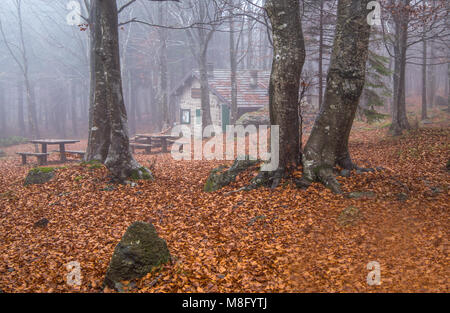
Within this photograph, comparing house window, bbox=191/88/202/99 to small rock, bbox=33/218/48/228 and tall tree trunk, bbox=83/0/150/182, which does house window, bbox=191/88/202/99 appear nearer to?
tall tree trunk, bbox=83/0/150/182

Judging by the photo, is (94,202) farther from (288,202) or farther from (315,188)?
(315,188)

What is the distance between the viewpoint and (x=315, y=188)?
25.2 ft

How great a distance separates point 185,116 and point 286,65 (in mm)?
22465

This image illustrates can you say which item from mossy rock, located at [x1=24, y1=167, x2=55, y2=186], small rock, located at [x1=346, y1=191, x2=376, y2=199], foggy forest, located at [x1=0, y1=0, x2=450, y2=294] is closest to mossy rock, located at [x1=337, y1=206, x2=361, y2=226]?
foggy forest, located at [x1=0, y1=0, x2=450, y2=294]

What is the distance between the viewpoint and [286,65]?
784cm

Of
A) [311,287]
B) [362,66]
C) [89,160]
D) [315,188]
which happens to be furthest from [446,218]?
[89,160]

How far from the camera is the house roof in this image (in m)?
25.7

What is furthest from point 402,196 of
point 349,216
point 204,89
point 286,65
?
point 204,89

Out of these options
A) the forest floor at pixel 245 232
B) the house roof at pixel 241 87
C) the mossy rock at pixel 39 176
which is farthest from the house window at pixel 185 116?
the forest floor at pixel 245 232

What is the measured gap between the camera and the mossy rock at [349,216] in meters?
6.14

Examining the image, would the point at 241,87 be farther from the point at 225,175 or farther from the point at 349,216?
the point at 349,216

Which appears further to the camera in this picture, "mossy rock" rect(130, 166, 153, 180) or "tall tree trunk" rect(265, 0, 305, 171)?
"mossy rock" rect(130, 166, 153, 180)

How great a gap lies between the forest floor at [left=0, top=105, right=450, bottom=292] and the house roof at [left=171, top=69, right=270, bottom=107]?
1638 cm

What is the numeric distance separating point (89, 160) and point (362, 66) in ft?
30.6
